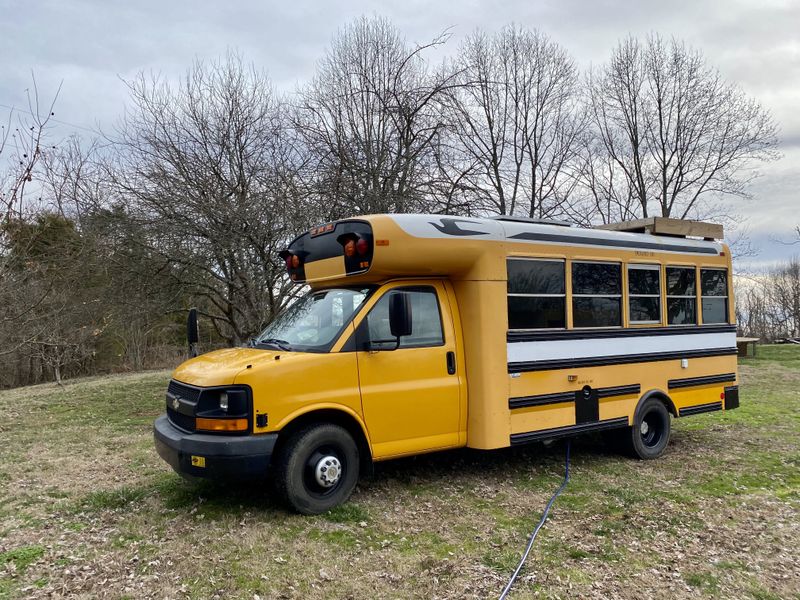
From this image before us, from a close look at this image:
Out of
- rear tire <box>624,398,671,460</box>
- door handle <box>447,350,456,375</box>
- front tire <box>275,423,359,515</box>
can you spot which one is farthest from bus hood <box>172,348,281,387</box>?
rear tire <box>624,398,671,460</box>

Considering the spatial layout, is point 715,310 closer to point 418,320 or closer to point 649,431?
point 649,431

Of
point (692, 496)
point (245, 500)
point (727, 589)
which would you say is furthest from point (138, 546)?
point (692, 496)

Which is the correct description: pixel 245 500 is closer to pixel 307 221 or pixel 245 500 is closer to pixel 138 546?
pixel 138 546

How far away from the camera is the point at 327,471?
5.23 m

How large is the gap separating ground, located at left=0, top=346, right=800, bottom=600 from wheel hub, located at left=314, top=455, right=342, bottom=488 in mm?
305

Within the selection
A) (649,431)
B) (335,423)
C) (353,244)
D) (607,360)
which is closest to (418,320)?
(353,244)

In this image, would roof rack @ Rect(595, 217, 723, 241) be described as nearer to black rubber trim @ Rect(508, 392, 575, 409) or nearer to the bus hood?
black rubber trim @ Rect(508, 392, 575, 409)

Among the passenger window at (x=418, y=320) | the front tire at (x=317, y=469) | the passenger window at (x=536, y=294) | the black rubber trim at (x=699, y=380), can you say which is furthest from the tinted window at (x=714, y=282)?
the front tire at (x=317, y=469)

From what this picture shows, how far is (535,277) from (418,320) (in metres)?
1.50

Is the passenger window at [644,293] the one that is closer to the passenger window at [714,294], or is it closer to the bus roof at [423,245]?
the bus roof at [423,245]

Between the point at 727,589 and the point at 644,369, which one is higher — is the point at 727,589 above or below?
below

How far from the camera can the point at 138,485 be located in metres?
6.17

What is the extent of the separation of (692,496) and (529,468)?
1.78m

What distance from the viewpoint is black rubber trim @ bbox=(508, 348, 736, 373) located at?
6323mm
